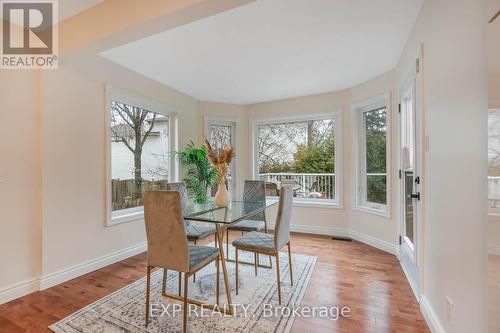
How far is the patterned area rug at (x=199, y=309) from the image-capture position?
184 cm

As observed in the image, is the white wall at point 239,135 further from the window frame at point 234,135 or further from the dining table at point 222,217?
the dining table at point 222,217

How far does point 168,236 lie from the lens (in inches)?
71.8

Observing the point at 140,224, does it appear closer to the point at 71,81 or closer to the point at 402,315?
the point at 71,81

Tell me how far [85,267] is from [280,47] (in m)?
3.22

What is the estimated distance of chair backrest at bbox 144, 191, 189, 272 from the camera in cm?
177

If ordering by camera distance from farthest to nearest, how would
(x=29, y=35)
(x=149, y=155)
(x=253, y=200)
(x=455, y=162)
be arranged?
(x=149, y=155), (x=253, y=200), (x=29, y=35), (x=455, y=162)

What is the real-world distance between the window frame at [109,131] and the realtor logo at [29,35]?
0.66 meters

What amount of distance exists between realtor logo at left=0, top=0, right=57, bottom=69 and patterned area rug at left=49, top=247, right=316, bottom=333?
2317 millimetres

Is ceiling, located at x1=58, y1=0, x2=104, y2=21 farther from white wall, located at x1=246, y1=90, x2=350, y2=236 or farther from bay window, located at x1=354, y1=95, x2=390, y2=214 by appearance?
bay window, located at x1=354, y1=95, x2=390, y2=214

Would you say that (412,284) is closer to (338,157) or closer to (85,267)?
(338,157)

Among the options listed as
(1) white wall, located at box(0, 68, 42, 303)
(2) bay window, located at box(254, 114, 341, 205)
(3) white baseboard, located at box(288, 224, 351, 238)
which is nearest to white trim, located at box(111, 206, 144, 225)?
(1) white wall, located at box(0, 68, 42, 303)

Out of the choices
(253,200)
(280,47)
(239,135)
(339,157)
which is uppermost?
(280,47)

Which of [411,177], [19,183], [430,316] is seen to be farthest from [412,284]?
[19,183]

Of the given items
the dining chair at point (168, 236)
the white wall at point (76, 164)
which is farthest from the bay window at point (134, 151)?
the dining chair at point (168, 236)
